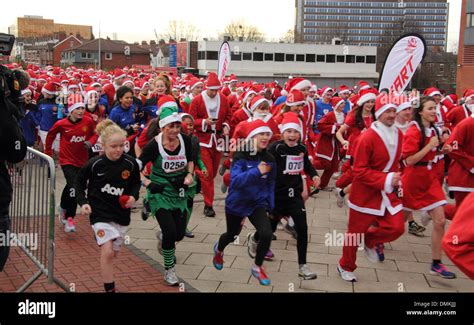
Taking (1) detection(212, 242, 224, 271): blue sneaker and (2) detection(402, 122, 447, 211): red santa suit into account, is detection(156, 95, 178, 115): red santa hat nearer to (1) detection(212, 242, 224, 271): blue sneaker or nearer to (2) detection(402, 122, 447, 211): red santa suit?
(1) detection(212, 242, 224, 271): blue sneaker

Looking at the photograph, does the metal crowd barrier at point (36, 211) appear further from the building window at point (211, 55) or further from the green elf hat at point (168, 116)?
the building window at point (211, 55)

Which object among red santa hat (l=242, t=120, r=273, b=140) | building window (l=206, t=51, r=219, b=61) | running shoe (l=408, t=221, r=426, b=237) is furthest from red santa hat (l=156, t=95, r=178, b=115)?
building window (l=206, t=51, r=219, b=61)

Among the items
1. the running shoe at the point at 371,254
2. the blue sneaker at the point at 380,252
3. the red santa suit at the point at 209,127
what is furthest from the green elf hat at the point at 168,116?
the blue sneaker at the point at 380,252

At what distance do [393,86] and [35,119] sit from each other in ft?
24.2

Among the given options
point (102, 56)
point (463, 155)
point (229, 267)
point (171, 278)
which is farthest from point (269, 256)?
point (102, 56)

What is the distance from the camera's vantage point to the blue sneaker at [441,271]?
6.09 meters

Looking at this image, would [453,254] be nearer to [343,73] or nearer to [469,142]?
[469,142]

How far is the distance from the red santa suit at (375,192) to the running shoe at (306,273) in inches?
14.7

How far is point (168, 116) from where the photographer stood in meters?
5.96

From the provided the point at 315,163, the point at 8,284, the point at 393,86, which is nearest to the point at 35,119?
the point at 315,163

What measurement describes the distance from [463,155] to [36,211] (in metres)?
4.88

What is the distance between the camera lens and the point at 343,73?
75062 millimetres

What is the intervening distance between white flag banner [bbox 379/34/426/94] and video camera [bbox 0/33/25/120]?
19.1ft

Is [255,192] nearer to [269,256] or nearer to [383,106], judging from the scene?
[269,256]
